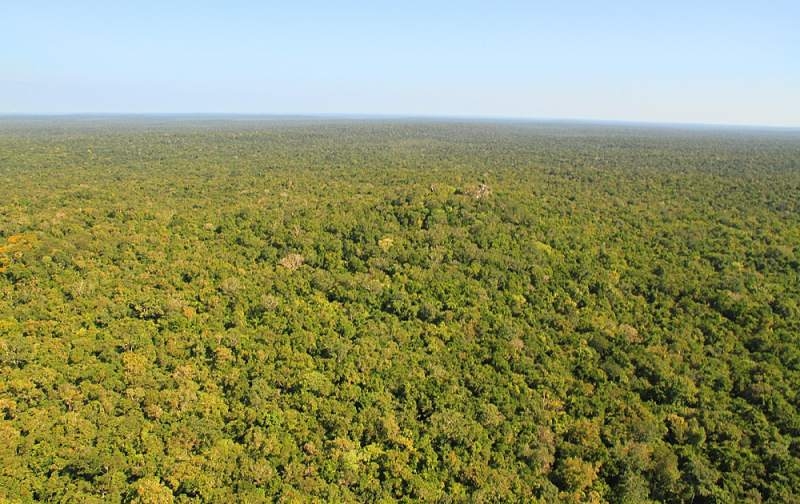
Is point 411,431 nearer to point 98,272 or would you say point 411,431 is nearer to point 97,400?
point 97,400

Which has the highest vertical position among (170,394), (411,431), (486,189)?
(486,189)

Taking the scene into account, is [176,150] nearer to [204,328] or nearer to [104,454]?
[204,328]

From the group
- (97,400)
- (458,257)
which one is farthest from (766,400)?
(97,400)

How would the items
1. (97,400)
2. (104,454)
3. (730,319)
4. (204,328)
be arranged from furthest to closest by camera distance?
(730,319) → (204,328) → (97,400) → (104,454)

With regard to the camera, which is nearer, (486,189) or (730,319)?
(730,319)

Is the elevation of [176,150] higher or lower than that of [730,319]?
higher

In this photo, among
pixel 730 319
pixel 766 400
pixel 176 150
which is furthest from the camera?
pixel 176 150
